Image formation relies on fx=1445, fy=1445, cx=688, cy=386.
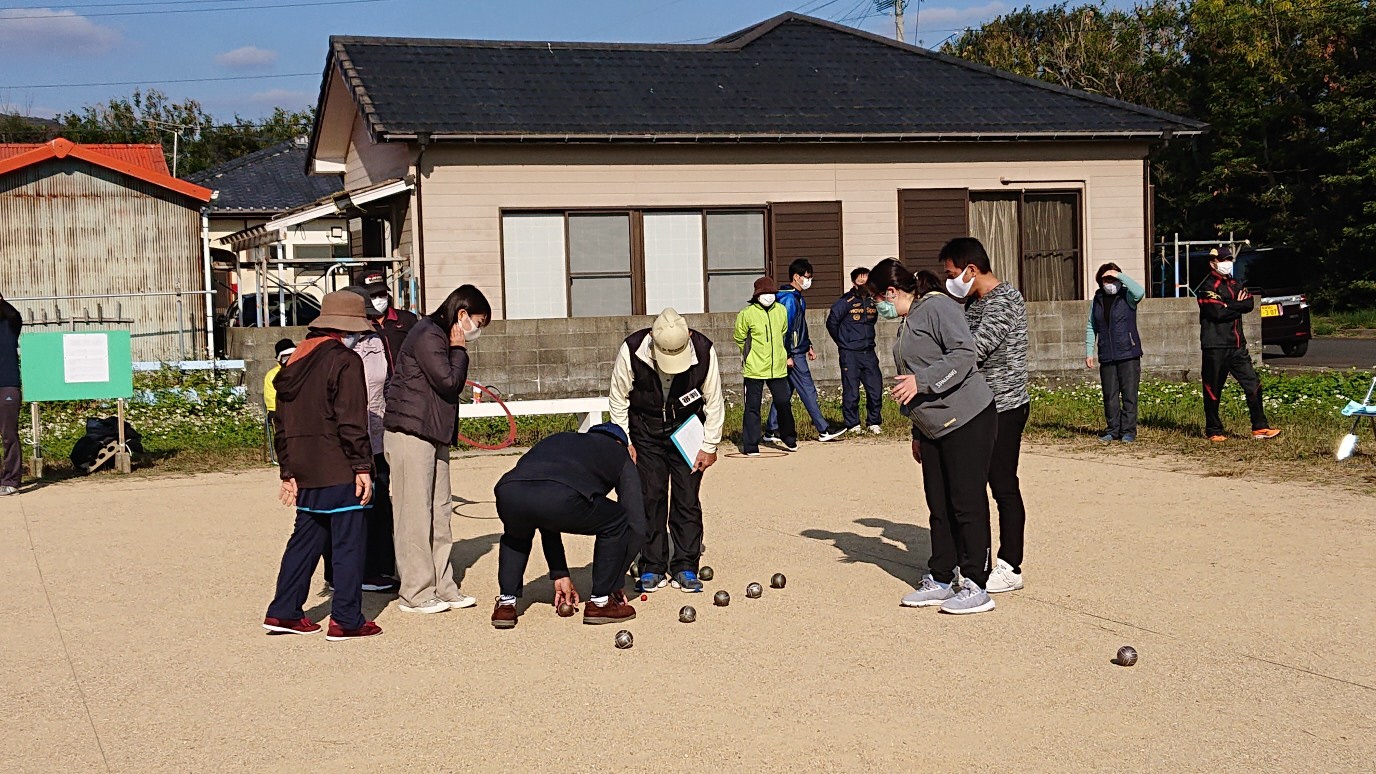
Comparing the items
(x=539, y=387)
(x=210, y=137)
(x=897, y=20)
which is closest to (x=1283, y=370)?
(x=539, y=387)

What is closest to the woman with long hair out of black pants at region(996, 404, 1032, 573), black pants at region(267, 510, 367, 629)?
black pants at region(267, 510, 367, 629)

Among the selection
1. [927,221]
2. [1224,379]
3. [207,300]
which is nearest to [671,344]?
[1224,379]

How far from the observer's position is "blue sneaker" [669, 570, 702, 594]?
27.7 ft

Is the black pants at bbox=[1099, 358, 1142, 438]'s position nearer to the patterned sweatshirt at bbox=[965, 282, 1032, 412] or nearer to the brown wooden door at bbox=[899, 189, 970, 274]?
the patterned sweatshirt at bbox=[965, 282, 1032, 412]

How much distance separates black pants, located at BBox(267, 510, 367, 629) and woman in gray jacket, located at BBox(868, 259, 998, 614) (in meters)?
2.91

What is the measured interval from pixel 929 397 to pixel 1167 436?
7913 mm

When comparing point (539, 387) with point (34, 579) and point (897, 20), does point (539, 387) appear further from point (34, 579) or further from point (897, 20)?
point (897, 20)

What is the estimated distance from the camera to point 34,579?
9.27 m

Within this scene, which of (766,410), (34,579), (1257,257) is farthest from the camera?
(1257,257)

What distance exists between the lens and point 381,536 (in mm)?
9008

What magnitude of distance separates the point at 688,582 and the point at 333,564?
6.96ft

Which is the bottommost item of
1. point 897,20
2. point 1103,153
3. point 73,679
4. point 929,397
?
point 73,679

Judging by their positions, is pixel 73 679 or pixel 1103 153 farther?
pixel 1103 153

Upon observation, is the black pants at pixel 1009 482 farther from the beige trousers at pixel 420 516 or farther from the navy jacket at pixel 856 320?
the navy jacket at pixel 856 320
